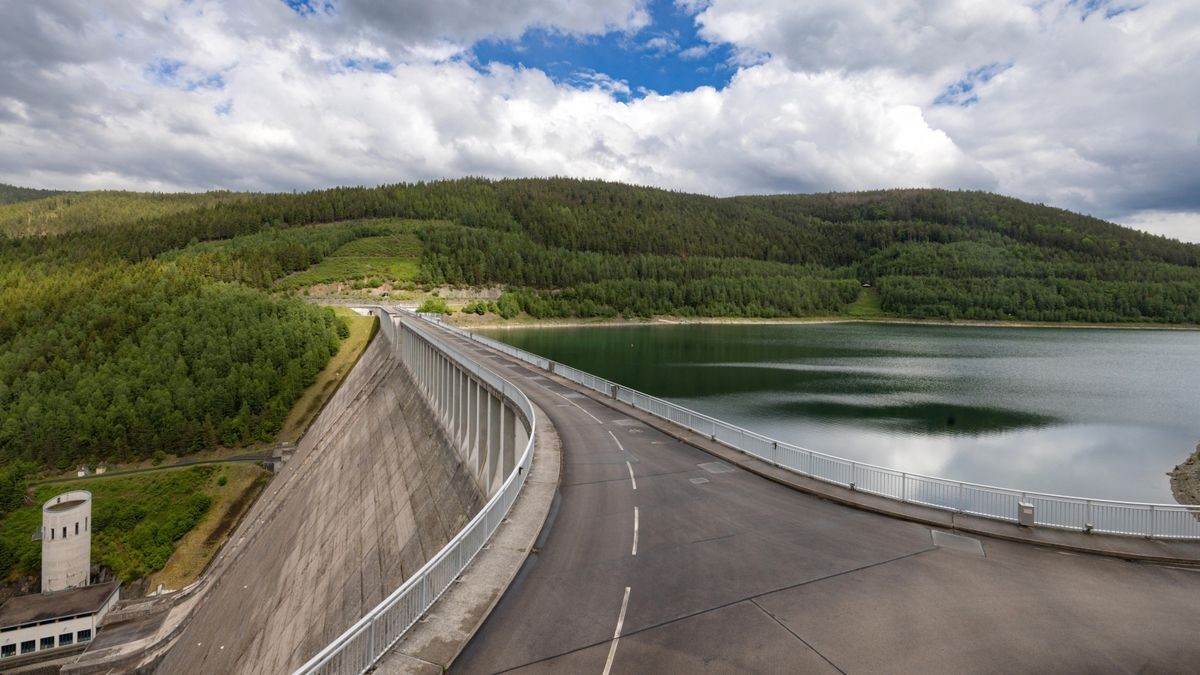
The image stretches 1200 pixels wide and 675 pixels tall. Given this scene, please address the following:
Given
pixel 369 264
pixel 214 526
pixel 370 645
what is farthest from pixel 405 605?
pixel 369 264

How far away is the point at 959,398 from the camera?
61781 mm

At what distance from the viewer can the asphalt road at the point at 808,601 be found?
338 inches

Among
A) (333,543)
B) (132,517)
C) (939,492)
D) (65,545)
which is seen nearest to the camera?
(333,543)

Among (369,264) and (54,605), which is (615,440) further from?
(369,264)

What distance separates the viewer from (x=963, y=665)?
8.42 meters

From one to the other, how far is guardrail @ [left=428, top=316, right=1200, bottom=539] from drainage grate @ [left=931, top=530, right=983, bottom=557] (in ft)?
4.15

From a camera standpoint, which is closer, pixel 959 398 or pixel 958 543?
pixel 958 543

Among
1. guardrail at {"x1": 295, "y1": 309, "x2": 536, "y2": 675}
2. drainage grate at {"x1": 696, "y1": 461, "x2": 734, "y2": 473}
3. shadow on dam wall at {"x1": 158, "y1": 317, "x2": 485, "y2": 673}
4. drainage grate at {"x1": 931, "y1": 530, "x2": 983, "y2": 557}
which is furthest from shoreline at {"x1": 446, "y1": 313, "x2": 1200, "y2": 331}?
drainage grate at {"x1": 931, "y1": 530, "x2": 983, "y2": 557}

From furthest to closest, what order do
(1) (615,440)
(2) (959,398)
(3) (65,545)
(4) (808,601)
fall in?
(2) (959,398)
(3) (65,545)
(1) (615,440)
(4) (808,601)

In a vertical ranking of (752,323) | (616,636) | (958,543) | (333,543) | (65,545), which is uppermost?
(752,323)

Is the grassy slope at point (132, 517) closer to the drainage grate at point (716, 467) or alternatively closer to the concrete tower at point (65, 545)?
the concrete tower at point (65, 545)

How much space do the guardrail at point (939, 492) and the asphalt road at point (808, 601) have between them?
150 centimetres

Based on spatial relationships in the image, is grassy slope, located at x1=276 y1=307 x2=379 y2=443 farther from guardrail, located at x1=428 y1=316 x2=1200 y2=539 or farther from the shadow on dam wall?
guardrail, located at x1=428 y1=316 x2=1200 y2=539

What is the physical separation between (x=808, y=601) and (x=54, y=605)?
47.7m
